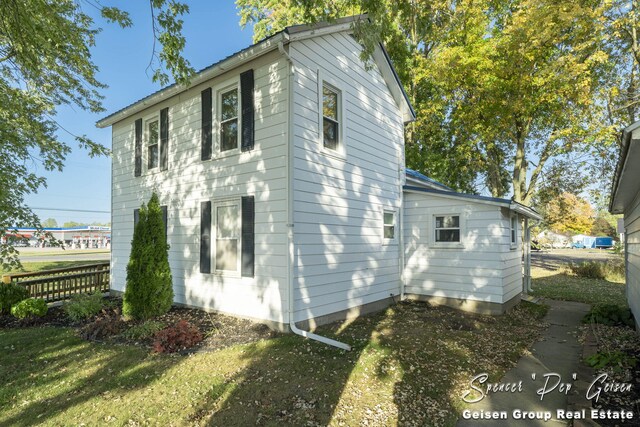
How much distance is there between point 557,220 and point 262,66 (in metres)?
22.9

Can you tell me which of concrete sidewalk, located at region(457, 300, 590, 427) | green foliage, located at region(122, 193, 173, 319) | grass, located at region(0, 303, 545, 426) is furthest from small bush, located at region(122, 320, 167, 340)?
concrete sidewalk, located at region(457, 300, 590, 427)

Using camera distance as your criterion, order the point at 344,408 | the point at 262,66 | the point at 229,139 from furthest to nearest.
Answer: the point at 229,139
the point at 262,66
the point at 344,408

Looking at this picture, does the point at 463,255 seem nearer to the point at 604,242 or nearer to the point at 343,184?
the point at 343,184

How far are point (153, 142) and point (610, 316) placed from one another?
12.6 meters

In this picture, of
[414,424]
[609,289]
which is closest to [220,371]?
[414,424]

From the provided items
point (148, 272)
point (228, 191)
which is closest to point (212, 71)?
point (228, 191)

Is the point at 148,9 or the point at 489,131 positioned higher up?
the point at 489,131

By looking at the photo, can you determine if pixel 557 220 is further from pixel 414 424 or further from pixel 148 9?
pixel 148 9

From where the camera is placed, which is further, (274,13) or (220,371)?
(274,13)

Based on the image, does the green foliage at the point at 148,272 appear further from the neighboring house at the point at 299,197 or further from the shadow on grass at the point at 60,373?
the shadow on grass at the point at 60,373

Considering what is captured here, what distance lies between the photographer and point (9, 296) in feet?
27.9

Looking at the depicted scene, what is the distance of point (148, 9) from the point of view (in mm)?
5059

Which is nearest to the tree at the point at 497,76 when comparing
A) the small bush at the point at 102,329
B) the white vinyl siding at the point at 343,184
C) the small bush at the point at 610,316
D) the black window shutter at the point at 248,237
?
the white vinyl siding at the point at 343,184

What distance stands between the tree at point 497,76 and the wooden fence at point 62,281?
11.9 meters
